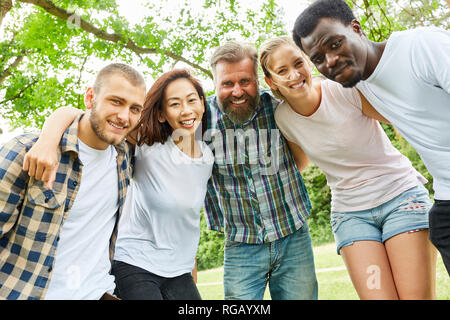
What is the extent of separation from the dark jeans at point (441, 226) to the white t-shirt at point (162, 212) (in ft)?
4.57

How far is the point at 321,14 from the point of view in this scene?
7.13ft

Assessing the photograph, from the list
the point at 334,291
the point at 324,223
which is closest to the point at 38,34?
the point at 334,291

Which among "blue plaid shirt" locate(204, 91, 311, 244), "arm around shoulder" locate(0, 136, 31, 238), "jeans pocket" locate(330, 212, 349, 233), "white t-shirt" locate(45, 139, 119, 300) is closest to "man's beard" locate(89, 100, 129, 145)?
"white t-shirt" locate(45, 139, 119, 300)

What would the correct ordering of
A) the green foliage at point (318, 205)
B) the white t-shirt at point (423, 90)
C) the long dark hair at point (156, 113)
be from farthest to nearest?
the green foliage at point (318, 205), the long dark hair at point (156, 113), the white t-shirt at point (423, 90)

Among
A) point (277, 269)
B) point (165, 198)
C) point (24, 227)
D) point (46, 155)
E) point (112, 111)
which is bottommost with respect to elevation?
point (277, 269)

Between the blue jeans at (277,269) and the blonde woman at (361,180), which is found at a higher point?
the blonde woman at (361,180)

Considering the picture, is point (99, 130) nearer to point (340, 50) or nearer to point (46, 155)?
point (46, 155)

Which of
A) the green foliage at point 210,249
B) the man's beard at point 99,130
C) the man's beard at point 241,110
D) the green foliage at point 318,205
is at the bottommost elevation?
the green foliage at point 210,249

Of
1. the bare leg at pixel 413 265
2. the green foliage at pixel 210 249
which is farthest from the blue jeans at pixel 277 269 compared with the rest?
the green foliage at pixel 210 249

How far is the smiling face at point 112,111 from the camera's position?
2.41 meters

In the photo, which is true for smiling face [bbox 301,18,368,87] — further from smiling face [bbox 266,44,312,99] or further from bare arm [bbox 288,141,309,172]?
bare arm [bbox 288,141,309,172]

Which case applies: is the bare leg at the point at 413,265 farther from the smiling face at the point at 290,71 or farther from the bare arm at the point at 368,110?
the smiling face at the point at 290,71

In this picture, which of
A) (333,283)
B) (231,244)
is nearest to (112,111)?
(231,244)

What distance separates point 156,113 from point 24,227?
1.17 m
